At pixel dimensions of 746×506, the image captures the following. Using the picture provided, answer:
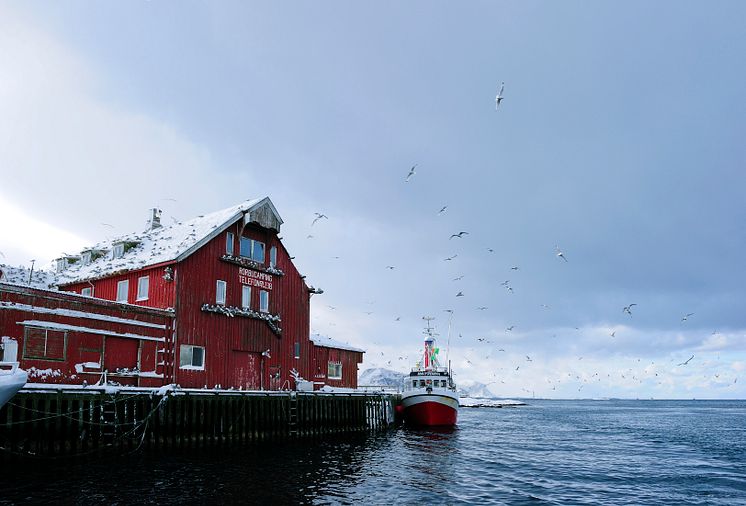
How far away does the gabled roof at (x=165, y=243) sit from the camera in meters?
37.7

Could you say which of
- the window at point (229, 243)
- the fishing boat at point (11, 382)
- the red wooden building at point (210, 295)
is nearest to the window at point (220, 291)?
the red wooden building at point (210, 295)

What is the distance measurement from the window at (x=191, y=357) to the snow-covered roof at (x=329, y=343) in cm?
1400

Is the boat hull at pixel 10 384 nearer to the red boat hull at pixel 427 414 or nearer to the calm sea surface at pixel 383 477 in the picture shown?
the calm sea surface at pixel 383 477

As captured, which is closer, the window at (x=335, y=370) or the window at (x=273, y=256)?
the window at (x=273, y=256)

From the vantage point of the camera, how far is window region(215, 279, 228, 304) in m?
38.6

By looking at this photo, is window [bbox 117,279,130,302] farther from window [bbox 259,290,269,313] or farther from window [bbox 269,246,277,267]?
window [bbox 269,246,277,267]

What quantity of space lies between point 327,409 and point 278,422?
6007mm

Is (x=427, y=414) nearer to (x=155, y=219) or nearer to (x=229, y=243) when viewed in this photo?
(x=229, y=243)

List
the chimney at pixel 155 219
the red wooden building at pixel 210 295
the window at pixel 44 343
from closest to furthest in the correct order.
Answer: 1. the window at pixel 44 343
2. the red wooden building at pixel 210 295
3. the chimney at pixel 155 219

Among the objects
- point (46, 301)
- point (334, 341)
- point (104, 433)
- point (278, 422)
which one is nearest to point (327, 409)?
point (278, 422)

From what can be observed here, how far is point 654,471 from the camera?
31.6 metres

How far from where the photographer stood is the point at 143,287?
37656mm

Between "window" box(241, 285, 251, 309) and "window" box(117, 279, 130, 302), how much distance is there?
24.8 feet

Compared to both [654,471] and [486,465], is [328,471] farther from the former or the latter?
[654,471]
